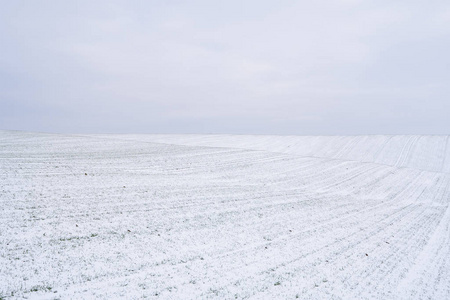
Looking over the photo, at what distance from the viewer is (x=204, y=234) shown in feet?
32.9

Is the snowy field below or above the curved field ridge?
below

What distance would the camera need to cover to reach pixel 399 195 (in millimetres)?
Answer: 20500

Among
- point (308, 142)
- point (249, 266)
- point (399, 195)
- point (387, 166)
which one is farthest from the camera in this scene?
point (308, 142)

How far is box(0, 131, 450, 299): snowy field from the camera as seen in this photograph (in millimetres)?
6883

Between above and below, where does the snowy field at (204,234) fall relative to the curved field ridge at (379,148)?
below

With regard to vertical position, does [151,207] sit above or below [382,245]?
above

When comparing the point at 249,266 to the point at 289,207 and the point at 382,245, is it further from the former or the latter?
the point at 289,207

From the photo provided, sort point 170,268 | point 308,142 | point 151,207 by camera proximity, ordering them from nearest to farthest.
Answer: point 170,268, point 151,207, point 308,142

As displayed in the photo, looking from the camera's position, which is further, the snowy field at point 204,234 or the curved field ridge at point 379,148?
the curved field ridge at point 379,148

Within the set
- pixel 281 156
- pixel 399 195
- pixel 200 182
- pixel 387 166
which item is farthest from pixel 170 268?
pixel 387 166

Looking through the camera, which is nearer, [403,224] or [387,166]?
[403,224]

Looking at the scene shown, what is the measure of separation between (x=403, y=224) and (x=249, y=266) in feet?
30.5

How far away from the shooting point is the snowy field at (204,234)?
22.6ft

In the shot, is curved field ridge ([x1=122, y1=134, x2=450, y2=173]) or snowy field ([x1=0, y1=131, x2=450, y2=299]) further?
curved field ridge ([x1=122, y1=134, x2=450, y2=173])
